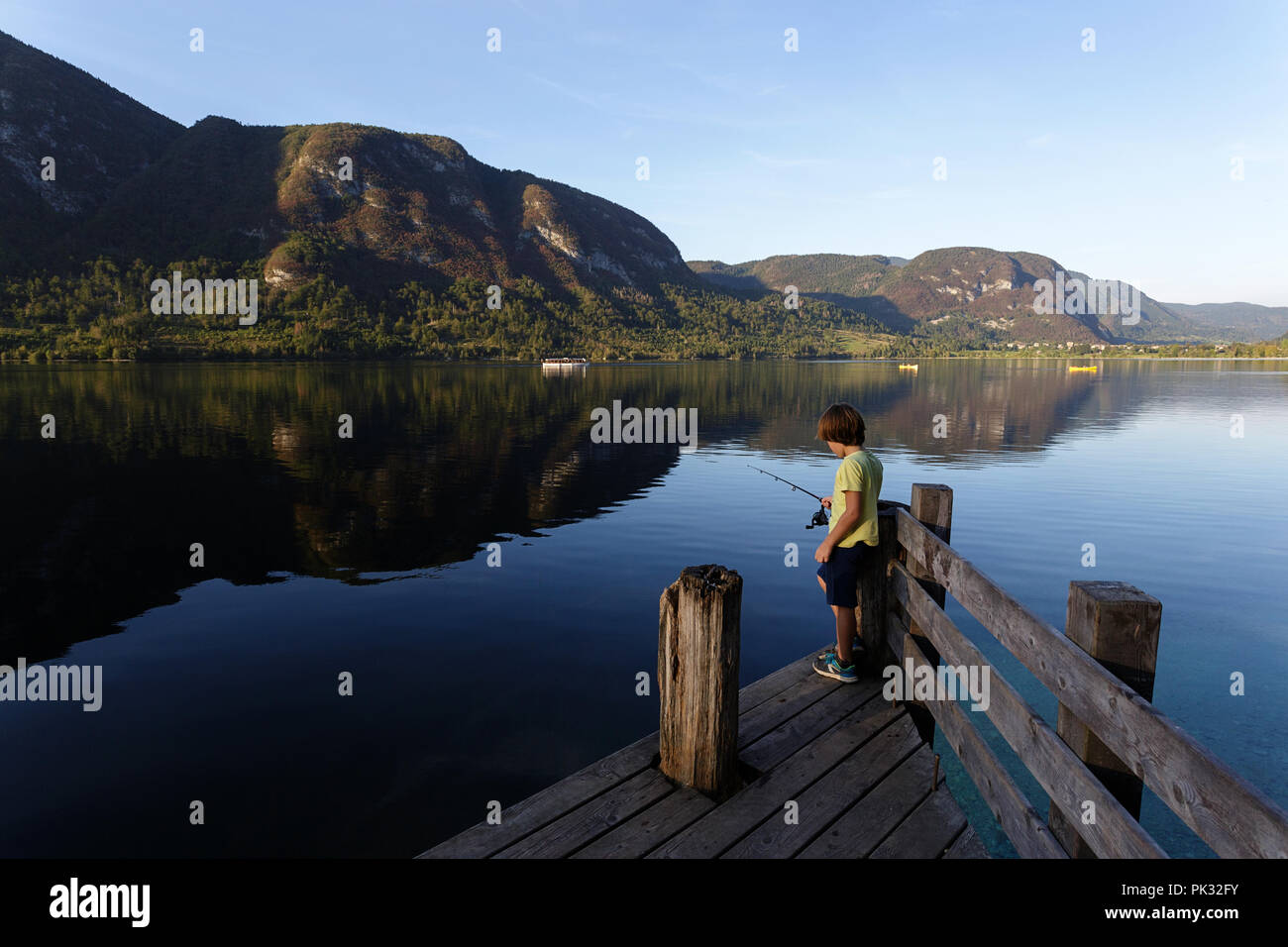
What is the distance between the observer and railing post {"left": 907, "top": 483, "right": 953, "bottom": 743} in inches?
239

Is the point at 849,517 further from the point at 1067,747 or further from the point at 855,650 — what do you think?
the point at 1067,747

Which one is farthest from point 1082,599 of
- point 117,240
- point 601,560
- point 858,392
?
point 117,240

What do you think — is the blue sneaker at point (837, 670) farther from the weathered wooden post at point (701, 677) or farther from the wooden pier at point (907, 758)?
the weathered wooden post at point (701, 677)

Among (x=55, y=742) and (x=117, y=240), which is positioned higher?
(x=117, y=240)

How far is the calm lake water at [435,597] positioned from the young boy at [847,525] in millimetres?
2839

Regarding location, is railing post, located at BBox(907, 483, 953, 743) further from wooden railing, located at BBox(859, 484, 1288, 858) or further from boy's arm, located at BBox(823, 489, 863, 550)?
boy's arm, located at BBox(823, 489, 863, 550)

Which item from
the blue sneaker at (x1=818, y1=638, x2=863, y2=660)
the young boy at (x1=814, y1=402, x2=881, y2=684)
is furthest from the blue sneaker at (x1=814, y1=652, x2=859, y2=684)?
the blue sneaker at (x1=818, y1=638, x2=863, y2=660)

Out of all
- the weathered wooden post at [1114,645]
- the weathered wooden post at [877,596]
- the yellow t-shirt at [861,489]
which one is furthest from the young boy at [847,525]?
the weathered wooden post at [1114,645]

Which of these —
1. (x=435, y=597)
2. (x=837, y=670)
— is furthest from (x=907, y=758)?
(x=435, y=597)

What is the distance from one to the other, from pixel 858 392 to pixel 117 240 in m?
213

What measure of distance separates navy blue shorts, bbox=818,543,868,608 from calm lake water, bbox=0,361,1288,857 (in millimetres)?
→ 3267

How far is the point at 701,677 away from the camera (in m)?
4.69
